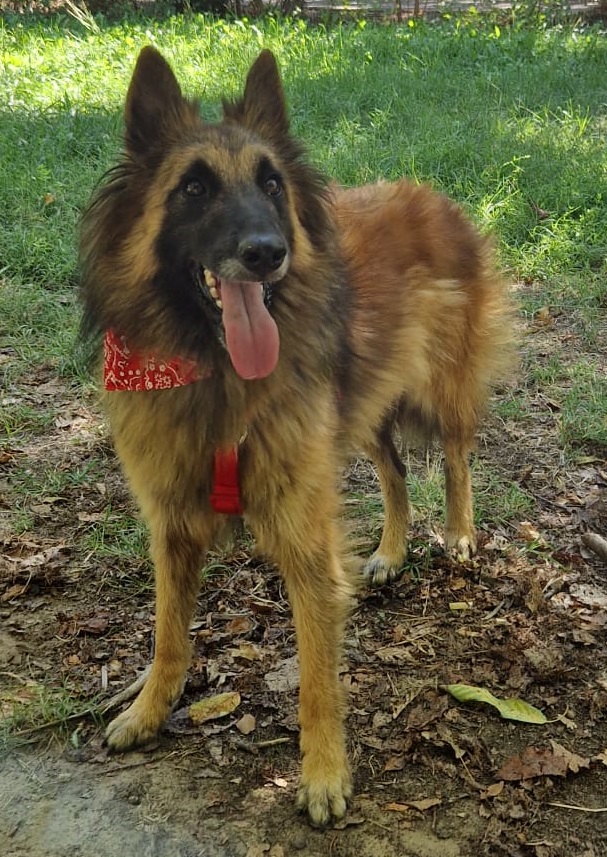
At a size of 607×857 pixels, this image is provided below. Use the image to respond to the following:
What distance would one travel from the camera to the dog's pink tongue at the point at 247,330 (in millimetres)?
2178

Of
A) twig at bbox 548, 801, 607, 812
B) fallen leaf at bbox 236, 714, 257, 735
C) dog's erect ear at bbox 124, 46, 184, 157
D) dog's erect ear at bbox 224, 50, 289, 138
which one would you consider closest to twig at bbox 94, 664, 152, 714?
fallen leaf at bbox 236, 714, 257, 735

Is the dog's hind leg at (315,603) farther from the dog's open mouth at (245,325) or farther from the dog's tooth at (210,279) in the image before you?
the dog's tooth at (210,279)

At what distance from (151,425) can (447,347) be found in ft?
5.09

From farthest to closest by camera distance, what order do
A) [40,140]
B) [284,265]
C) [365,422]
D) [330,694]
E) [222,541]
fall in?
[40,140] → [365,422] → [222,541] → [330,694] → [284,265]

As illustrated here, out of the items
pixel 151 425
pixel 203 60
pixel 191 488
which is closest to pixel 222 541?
pixel 191 488

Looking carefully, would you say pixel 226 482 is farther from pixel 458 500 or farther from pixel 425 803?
pixel 458 500

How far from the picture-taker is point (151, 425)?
2.42 metres

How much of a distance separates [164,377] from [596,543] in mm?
1976

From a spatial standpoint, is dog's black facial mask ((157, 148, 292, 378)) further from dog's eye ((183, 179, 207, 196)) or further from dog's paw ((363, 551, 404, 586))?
dog's paw ((363, 551, 404, 586))

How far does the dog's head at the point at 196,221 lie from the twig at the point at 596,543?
1.77m

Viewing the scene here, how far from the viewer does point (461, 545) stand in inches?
137

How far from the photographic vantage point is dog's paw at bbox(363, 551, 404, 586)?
338 centimetres

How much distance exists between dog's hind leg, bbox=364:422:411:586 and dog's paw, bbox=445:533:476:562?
7.4 inches

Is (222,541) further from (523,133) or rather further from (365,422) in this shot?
(523,133)
